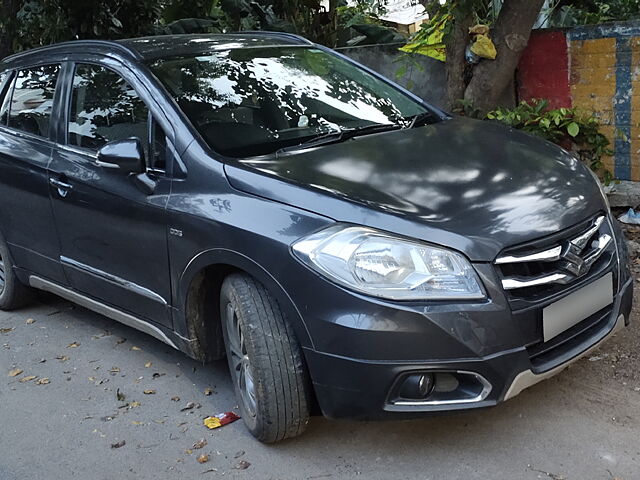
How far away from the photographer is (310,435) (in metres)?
3.47

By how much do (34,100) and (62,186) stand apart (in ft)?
2.86

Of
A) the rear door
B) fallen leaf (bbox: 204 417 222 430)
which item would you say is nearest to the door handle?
the rear door

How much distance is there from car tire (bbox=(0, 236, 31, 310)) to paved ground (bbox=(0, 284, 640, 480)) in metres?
1.05

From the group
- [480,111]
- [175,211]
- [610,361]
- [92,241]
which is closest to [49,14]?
[480,111]

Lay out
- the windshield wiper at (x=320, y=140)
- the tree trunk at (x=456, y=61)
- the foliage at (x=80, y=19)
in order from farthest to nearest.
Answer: the foliage at (x=80, y=19), the tree trunk at (x=456, y=61), the windshield wiper at (x=320, y=140)

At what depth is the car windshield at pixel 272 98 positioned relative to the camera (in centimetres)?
373

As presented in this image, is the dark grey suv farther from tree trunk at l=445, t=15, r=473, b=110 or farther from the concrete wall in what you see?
the concrete wall

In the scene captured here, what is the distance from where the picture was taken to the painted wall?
6.10 m

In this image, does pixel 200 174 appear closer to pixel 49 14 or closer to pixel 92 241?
pixel 92 241

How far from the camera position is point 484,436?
331 centimetres

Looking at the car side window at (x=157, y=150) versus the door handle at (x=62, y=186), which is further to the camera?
the door handle at (x=62, y=186)

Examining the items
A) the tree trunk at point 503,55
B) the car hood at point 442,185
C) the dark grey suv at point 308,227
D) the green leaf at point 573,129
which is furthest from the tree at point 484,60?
the car hood at point 442,185

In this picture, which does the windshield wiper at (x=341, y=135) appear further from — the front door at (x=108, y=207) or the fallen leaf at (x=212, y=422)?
the fallen leaf at (x=212, y=422)

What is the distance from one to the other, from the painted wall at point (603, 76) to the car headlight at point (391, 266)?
400cm
